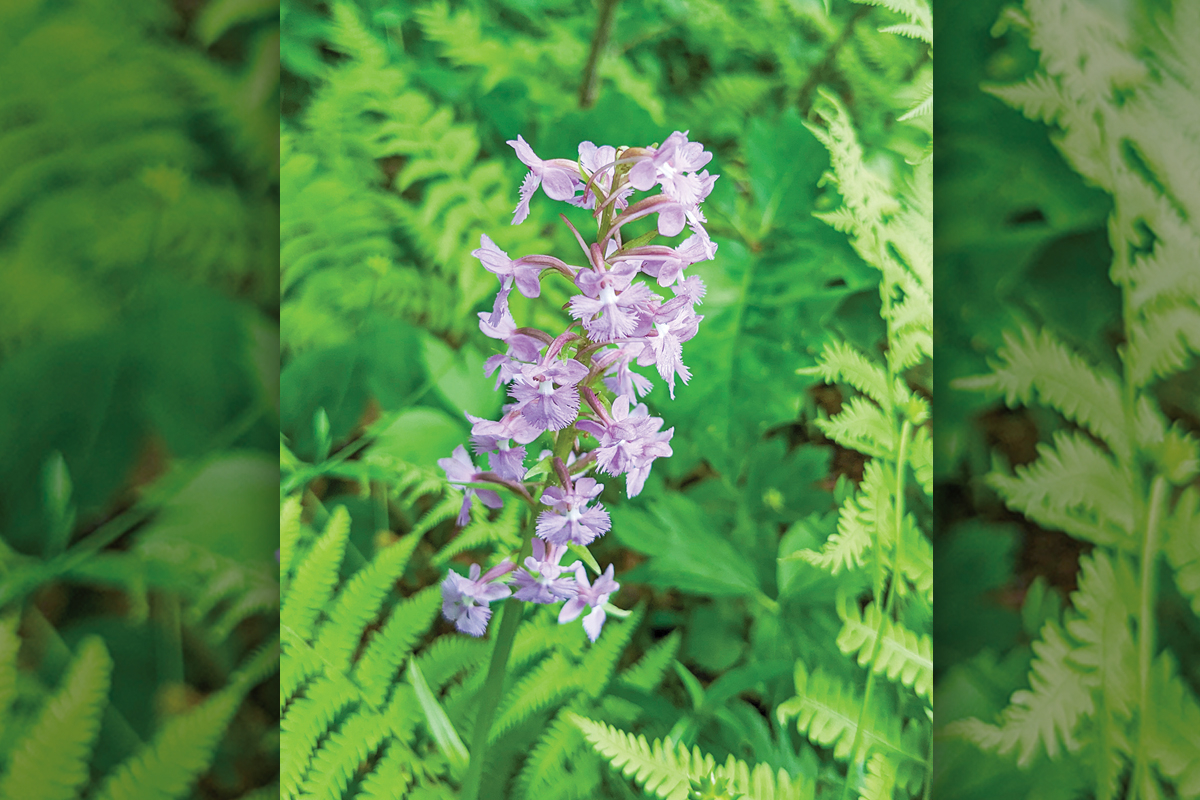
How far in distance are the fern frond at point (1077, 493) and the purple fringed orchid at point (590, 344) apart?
0.66 m

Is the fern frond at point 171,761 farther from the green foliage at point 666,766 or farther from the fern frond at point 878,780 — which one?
the fern frond at point 878,780

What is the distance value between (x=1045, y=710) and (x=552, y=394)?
0.87m

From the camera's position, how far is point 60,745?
69 centimetres

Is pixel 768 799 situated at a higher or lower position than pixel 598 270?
lower

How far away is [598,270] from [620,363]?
0.09m

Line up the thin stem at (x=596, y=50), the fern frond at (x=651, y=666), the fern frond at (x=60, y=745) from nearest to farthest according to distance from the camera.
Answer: the fern frond at (x=60, y=745) → the fern frond at (x=651, y=666) → the thin stem at (x=596, y=50)

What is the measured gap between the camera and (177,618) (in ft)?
2.56

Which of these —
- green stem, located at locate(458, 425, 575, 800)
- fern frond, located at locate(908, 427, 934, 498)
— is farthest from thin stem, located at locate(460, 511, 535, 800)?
fern frond, located at locate(908, 427, 934, 498)

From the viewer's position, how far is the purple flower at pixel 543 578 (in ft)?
2.49

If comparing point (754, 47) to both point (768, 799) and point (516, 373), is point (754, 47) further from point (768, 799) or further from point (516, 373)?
point (768, 799)

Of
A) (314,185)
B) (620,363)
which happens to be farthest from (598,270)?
(314,185)

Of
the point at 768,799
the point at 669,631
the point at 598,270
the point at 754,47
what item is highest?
the point at 754,47

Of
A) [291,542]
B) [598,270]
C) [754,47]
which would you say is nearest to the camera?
[598,270]

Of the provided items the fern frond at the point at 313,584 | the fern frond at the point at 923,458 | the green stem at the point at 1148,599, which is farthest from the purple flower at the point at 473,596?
the green stem at the point at 1148,599
